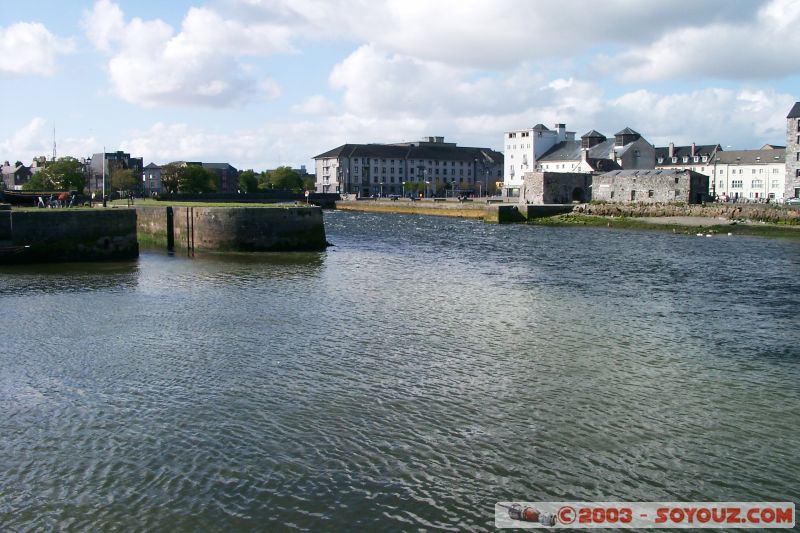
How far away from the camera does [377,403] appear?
1383 centimetres

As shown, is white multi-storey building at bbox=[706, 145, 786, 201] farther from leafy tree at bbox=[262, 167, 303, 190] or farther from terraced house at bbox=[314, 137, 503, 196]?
leafy tree at bbox=[262, 167, 303, 190]

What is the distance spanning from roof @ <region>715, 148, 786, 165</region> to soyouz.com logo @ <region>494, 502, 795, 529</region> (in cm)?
Result: 11413

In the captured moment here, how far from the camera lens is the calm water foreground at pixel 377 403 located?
10.2 meters

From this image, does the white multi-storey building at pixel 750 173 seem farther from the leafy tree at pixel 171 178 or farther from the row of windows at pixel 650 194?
the leafy tree at pixel 171 178

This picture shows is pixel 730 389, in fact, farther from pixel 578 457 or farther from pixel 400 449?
pixel 400 449

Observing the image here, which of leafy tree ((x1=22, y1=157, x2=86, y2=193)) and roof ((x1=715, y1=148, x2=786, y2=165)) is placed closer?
roof ((x1=715, y1=148, x2=786, y2=165))

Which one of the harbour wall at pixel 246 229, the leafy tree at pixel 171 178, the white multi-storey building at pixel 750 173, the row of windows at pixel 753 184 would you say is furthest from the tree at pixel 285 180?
the harbour wall at pixel 246 229

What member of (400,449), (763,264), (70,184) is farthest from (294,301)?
(70,184)

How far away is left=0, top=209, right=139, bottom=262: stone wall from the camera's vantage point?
35125 millimetres

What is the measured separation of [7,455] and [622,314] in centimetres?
1815

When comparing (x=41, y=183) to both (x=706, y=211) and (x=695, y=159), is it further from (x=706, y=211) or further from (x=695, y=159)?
(x=695, y=159)

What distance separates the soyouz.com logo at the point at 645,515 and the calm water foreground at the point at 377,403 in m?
0.22

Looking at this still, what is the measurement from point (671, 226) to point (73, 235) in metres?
54.1

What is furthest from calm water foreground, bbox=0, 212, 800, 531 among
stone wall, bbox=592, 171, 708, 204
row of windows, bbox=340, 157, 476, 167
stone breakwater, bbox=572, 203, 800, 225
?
row of windows, bbox=340, 157, 476, 167
